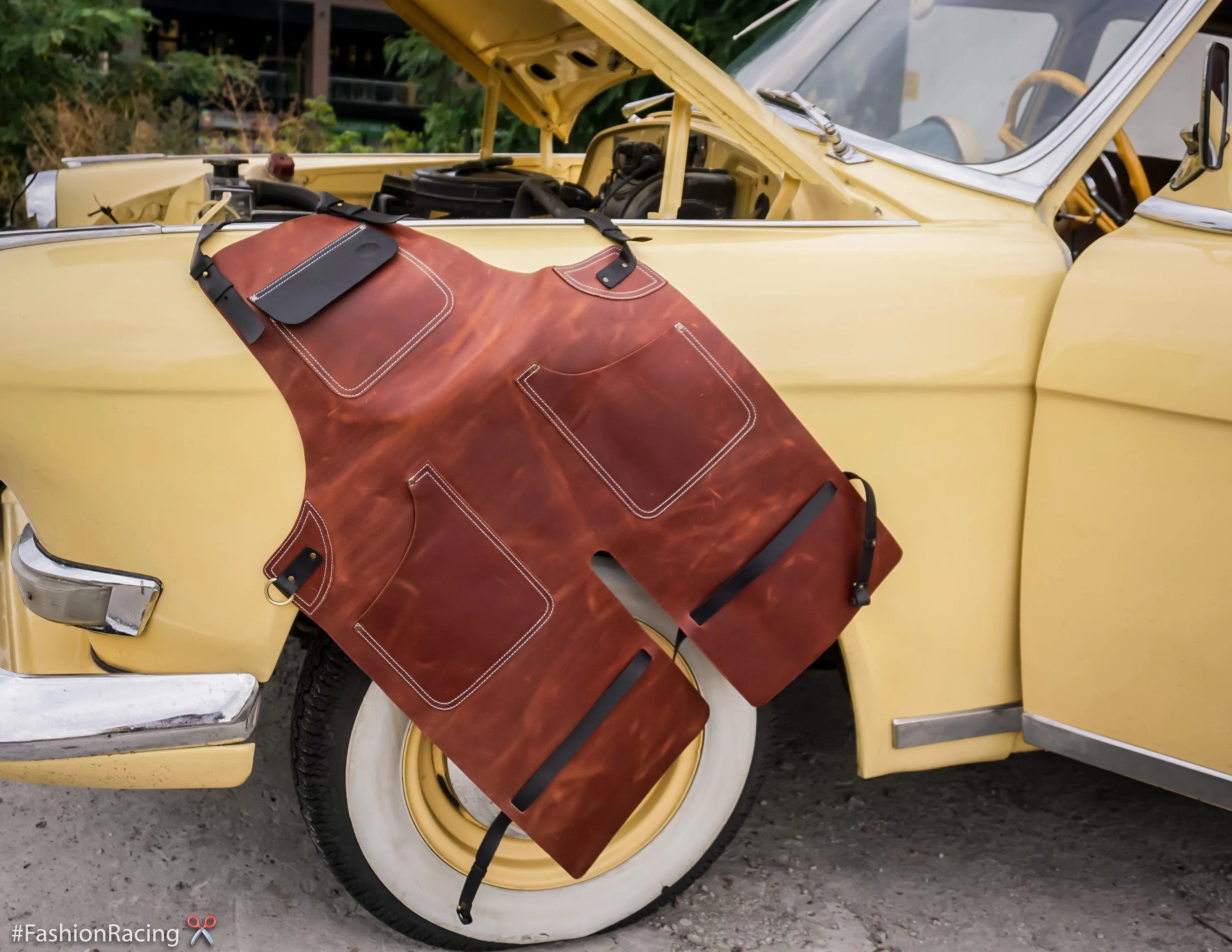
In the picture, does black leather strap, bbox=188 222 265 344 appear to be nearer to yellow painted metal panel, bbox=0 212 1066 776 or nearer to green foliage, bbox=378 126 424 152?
yellow painted metal panel, bbox=0 212 1066 776

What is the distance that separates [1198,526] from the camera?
1.73 meters

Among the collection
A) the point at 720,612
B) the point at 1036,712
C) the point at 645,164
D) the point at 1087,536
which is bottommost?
the point at 1036,712

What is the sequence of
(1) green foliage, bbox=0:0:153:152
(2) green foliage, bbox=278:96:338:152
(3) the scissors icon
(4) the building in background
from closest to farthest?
(3) the scissors icon < (1) green foliage, bbox=0:0:153:152 < (2) green foliage, bbox=278:96:338:152 < (4) the building in background

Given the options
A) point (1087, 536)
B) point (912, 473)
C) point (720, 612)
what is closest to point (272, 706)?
point (720, 612)

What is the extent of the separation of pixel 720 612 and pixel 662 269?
22.4 inches

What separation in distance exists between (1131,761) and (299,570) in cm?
144

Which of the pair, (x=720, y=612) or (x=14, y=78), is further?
(x=14, y=78)

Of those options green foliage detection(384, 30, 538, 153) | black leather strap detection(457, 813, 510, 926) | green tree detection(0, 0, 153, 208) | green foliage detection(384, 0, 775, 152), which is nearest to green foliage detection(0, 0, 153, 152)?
green tree detection(0, 0, 153, 208)

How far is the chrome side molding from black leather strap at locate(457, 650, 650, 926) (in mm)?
646

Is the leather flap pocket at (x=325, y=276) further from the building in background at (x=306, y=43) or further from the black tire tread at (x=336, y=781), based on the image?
the building in background at (x=306, y=43)

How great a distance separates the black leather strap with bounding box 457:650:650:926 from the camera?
1712mm

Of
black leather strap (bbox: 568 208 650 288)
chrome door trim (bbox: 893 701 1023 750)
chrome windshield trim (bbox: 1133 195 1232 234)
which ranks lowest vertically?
chrome door trim (bbox: 893 701 1023 750)

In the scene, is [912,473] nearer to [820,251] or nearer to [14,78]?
[820,251]

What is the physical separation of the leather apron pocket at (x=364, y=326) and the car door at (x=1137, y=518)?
3.36 ft
